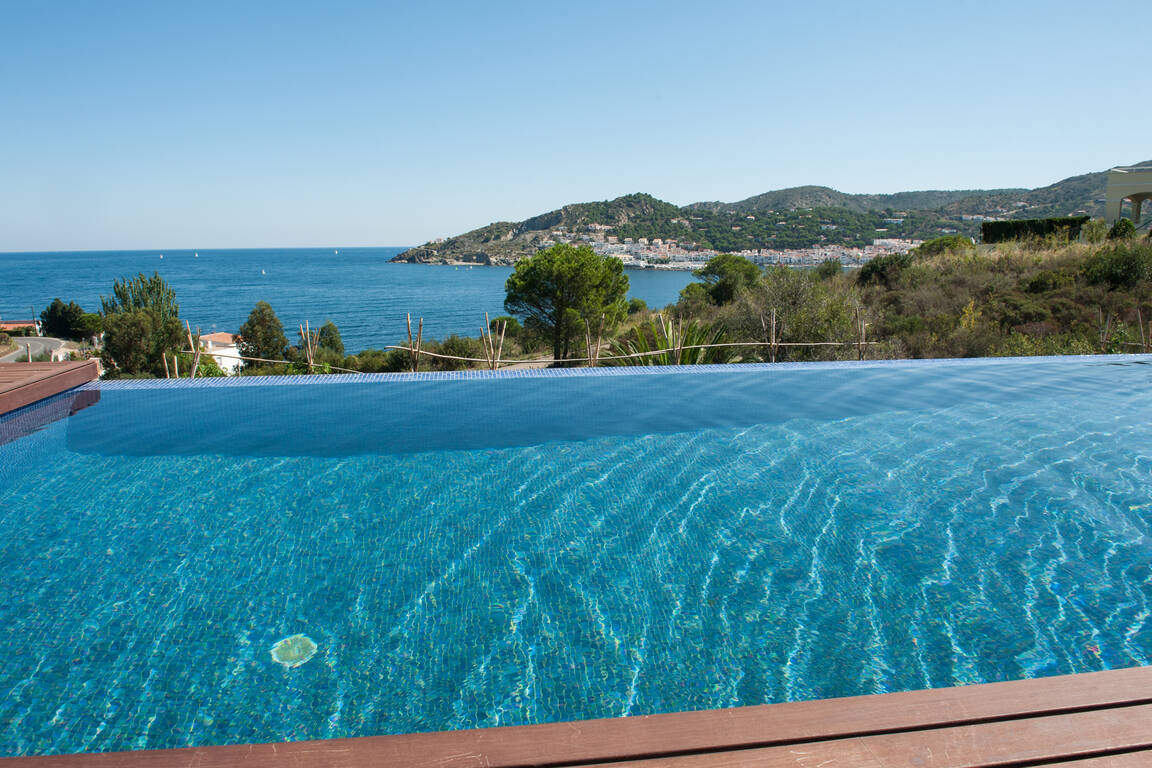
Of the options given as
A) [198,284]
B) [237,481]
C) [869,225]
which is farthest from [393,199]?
[198,284]

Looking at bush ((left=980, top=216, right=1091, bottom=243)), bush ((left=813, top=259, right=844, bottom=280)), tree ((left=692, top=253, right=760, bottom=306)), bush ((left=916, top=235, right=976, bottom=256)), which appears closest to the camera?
bush ((left=813, top=259, right=844, bottom=280))

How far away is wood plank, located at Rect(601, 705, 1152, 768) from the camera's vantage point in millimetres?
1069

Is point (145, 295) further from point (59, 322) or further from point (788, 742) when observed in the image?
point (788, 742)

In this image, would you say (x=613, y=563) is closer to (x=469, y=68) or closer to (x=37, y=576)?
(x=37, y=576)

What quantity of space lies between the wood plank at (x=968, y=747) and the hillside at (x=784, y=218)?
83.8 feet

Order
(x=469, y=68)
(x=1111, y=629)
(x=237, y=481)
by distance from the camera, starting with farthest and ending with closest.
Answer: (x=469, y=68) → (x=237, y=481) → (x=1111, y=629)

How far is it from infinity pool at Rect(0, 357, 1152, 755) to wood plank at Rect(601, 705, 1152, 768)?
95 centimetres

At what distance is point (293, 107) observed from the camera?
80.8 feet

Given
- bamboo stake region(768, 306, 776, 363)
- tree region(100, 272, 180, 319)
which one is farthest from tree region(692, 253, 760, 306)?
tree region(100, 272, 180, 319)

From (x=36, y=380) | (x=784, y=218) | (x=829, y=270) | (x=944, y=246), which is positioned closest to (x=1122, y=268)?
(x=829, y=270)

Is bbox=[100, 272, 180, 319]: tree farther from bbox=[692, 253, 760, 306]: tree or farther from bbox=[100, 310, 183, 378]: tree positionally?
bbox=[692, 253, 760, 306]: tree

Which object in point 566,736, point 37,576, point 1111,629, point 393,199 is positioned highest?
point 393,199

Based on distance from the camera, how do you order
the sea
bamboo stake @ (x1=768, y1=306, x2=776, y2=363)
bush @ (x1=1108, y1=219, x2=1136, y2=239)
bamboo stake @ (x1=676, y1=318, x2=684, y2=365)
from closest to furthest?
bamboo stake @ (x1=676, y1=318, x2=684, y2=365)
bamboo stake @ (x1=768, y1=306, x2=776, y2=363)
bush @ (x1=1108, y1=219, x2=1136, y2=239)
the sea

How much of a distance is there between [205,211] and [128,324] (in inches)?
772
